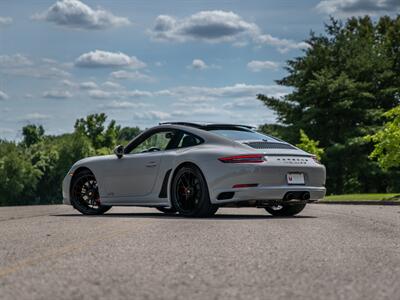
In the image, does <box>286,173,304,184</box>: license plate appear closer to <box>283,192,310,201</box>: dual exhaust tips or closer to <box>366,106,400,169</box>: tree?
<box>283,192,310,201</box>: dual exhaust tips

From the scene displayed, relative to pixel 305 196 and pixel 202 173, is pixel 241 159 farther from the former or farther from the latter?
pixel 305 196

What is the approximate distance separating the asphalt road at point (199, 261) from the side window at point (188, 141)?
204 cm

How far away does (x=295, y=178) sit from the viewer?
11094 millimetres

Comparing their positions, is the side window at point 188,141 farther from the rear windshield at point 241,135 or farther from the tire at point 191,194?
the tire at point 191,194

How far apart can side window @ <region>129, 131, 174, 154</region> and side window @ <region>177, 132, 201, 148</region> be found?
258 millimetres

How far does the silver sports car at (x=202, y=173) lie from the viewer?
10688mm

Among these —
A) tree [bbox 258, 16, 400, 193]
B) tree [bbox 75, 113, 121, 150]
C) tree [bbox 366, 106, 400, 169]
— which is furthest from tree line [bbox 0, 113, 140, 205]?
tree [bbox 366, 106, 400, 169]

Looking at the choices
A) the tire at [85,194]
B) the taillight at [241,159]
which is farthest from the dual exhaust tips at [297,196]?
the tire at [85,194]

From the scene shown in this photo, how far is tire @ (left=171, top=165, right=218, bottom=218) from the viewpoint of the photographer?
10781 millimetres

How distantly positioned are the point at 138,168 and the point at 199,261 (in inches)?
240

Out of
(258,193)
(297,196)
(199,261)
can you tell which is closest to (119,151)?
(258,193)

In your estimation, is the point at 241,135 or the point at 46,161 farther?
the point at 46,161

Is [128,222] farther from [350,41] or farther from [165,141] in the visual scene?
[350,41]

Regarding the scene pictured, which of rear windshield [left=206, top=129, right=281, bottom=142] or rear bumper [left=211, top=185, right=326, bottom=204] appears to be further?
rear windshield [left=206, top=129, right=281, bottom=142]
